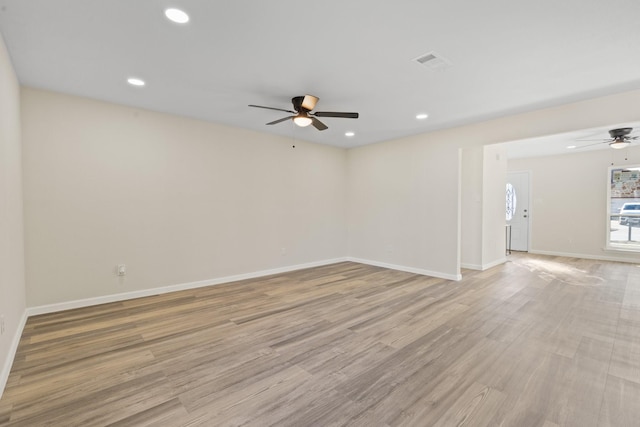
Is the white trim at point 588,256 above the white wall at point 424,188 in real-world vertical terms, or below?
below

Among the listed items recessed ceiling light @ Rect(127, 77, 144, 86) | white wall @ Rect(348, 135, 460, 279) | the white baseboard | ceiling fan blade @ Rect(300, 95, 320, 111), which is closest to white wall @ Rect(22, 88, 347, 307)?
recessed ceiling light @ Rect(127, 77, 144, 86)

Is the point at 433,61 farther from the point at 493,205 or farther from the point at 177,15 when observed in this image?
the point at 493,205

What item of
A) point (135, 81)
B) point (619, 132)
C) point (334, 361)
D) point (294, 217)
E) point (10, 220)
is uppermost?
point (135, 81)

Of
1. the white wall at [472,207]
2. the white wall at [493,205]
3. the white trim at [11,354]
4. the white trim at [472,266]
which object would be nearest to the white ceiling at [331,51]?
the white wall at [472,207]

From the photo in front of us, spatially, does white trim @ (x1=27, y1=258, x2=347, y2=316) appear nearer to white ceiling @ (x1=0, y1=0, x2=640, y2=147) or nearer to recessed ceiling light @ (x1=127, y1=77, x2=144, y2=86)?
white ceiling @ (x1=0, y1=0, x2=640, y2=147)

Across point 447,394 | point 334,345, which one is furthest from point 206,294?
point 447,394

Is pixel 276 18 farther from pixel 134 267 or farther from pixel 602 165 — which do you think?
pixel 602 165

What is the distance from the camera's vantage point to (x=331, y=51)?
2.48 meters

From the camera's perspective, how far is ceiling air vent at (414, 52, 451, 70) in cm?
254

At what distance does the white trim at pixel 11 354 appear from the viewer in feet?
6.60

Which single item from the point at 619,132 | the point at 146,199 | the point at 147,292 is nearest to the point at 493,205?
the point at 619,132

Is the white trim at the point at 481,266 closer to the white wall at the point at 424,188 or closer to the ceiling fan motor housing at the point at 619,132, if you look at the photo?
the white wall at the point at 424,188

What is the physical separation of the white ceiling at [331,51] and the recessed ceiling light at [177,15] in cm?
5

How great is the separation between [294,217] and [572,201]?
7205 millimetres
